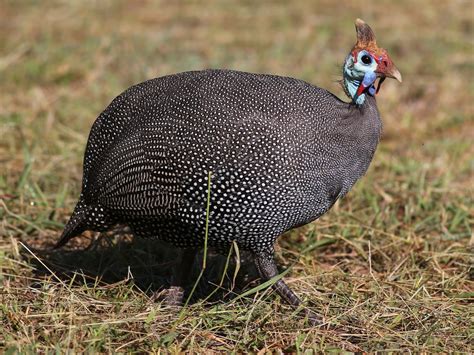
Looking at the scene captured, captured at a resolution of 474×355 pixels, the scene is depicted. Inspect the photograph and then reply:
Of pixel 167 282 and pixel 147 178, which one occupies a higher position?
pixel 147 178

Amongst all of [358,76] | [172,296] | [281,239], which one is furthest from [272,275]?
[358,76]

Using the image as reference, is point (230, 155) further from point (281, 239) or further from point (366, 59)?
point (281, 239)

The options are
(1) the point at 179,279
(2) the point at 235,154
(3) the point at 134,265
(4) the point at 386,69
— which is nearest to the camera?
(2) the point at 235,154

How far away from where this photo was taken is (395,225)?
4551 millimetres

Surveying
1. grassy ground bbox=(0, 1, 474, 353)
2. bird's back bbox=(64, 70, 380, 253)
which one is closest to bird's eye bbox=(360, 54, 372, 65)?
bird's back bbox=(64, 70, 380, 253)

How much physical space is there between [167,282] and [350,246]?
99 centimetres

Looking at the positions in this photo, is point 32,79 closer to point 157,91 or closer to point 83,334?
point 157,91

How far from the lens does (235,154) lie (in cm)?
332

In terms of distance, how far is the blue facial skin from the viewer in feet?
11.7

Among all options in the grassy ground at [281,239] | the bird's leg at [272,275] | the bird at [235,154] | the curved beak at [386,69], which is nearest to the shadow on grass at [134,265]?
the grassy ground at [281,239]

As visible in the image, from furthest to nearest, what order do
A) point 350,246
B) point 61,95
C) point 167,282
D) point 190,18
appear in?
point 190,18 → point 61,95 → point 350,246 → point 167,282

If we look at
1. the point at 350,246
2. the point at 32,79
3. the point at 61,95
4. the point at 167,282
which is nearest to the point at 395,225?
the point at 350,246

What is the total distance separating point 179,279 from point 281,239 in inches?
28.1

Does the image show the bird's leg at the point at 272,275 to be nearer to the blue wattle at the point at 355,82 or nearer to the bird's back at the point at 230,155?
the bird's back at the point at 230,155
